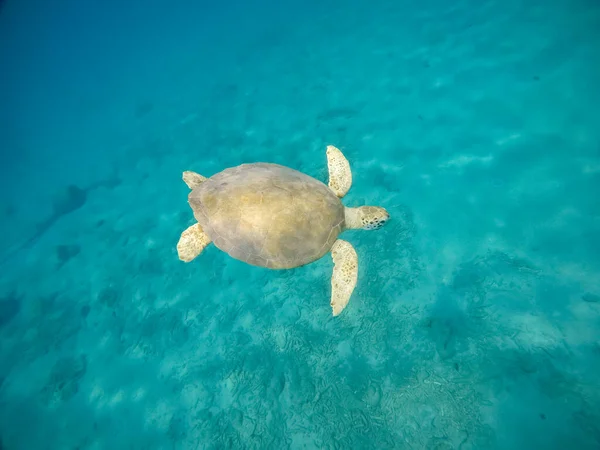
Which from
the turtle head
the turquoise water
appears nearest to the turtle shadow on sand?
the turquoise water

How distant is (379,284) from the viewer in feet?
16.7

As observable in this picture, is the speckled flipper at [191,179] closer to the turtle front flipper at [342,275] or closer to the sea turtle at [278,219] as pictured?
the sea turtle at [278,219]

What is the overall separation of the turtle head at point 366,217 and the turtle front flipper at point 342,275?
452 mm

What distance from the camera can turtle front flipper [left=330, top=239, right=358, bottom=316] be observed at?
4.38 meters

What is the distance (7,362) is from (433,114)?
12744 millimetres

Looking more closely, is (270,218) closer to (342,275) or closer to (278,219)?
(278,219)

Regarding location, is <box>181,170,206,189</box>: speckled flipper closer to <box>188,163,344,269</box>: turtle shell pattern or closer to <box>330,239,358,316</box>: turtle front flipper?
<box>188,163,344,269</box>: turtle shell pattern

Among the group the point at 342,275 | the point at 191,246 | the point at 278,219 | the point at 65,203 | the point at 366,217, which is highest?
the point at 278,219

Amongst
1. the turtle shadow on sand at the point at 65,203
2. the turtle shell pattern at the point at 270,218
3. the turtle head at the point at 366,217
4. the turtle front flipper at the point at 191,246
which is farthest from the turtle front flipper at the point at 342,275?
the turtle shadow on sand at the point at 65,203

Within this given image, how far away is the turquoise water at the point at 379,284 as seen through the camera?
13.7ft

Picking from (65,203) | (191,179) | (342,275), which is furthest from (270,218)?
(65,203)

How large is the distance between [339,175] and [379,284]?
2186mm

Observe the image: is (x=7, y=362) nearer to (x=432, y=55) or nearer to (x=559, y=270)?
(x=559, y=270)

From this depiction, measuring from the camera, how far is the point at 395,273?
16.9ft
